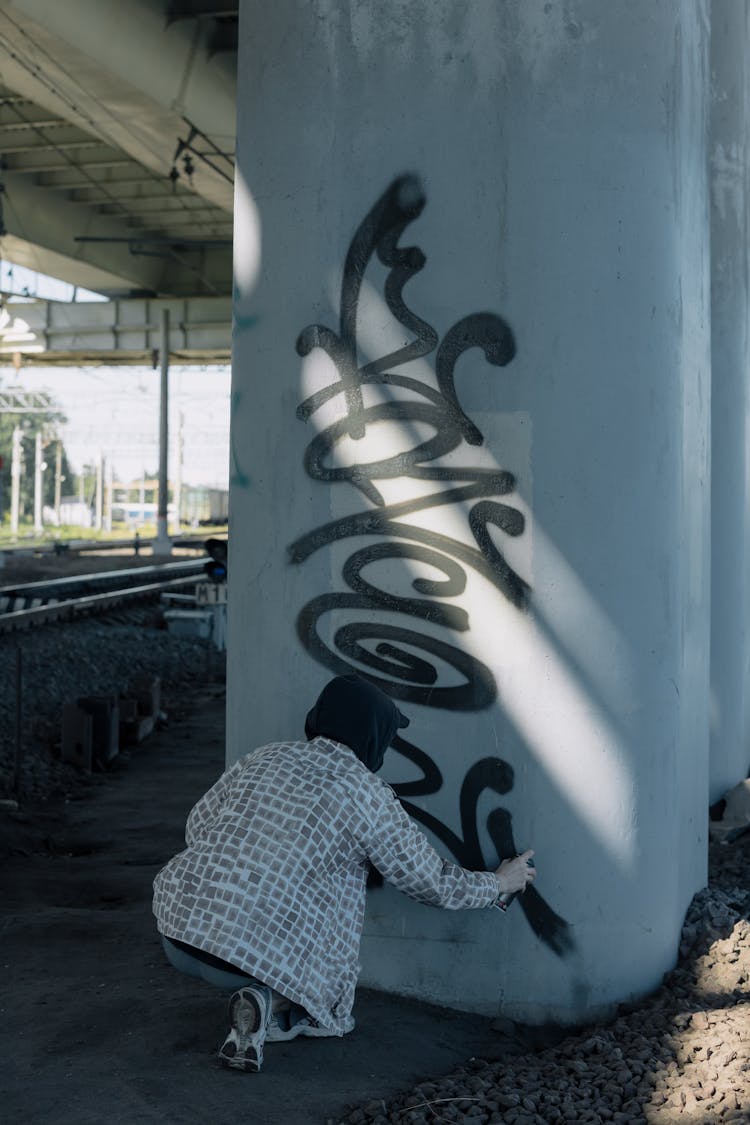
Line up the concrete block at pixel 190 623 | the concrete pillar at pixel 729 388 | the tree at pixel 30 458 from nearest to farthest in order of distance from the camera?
1. the concrete pillar at pixel 729 388
2. the concrete block at pixel 190 623
3. the tree at pixel 30 458

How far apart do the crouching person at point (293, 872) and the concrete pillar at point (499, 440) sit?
643 millimetres

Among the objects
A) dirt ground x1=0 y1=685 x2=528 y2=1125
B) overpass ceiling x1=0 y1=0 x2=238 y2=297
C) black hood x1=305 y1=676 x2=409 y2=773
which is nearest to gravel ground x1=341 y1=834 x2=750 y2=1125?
dirt ground x1=0 y1=685 x2=528 y2=1125

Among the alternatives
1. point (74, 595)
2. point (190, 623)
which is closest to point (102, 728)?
point (190, 623)

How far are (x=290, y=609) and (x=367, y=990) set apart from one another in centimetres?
149

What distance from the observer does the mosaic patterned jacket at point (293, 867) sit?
3.69 m

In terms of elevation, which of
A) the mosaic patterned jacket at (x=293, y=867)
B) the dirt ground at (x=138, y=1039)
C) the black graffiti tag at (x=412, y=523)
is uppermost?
the black graffiti tag at (x=412, y=523)

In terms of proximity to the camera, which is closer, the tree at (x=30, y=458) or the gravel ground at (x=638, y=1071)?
the gravel ground at (x=638, y=1071)

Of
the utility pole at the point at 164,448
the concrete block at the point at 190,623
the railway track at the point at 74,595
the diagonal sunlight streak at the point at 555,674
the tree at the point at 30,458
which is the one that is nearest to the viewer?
the diagonal sunlight streak at the point at 555,674

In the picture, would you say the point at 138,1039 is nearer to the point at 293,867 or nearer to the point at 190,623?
the point at 293,867

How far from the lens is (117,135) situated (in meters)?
21.2

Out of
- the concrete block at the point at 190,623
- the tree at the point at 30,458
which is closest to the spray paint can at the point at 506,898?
the concrete block at the point at 190,623

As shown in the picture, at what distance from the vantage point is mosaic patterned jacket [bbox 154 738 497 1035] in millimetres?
3689

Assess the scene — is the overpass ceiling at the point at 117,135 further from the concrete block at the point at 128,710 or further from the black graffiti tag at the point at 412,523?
the black graffiti tag at the point at 412,523

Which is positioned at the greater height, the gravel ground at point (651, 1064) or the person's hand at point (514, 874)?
the person's hand at point (514, 874)
